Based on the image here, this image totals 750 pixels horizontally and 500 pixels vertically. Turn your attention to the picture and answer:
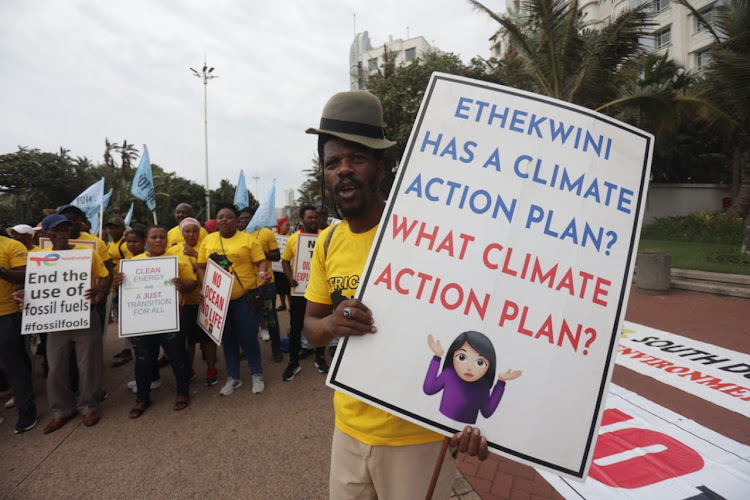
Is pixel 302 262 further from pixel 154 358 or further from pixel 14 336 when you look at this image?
pixel 14 336

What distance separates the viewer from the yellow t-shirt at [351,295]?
51.6 inches

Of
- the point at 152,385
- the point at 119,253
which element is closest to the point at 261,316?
the point at 152,385

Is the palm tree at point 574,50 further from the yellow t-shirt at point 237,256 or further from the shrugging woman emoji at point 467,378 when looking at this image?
the shrugging woman emoji at point 467,378

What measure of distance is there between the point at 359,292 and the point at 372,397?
32cm

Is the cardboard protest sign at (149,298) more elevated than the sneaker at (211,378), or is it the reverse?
the cardboard protest sign at (149,298)

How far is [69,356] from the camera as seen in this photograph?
3656 millimetres

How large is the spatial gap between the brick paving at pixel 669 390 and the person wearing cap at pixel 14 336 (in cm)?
410

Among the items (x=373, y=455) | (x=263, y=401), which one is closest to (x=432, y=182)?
(x=373, y=455)

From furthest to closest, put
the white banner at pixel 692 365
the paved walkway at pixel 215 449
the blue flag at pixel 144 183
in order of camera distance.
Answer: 1. the blue flag at pixel 144 183
2. the white banner at pixel 692 365
3. the paved walkway at pixel 215 449

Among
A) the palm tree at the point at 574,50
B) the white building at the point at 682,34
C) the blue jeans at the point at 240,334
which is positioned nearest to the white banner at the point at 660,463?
the blue jeans at the point at 240,334

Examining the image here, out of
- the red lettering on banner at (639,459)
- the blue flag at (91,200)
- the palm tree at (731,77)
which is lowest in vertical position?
the red lettering on banner at (639,459)

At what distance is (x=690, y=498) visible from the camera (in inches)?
90.6

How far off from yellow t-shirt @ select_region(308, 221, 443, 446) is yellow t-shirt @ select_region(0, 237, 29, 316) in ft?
12.3

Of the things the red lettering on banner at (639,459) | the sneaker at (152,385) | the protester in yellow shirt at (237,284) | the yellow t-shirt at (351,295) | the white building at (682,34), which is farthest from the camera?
the white building at (682,34)
